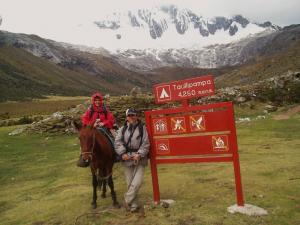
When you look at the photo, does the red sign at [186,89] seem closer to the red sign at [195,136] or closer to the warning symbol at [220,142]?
the red sign at [195,136]

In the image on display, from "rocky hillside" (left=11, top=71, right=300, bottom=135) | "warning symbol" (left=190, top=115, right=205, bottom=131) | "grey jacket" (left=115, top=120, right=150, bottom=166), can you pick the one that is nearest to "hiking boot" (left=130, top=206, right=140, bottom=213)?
"grey jacket" (left=115, top=120, right=150, bottom=166)

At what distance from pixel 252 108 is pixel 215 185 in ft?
94.8

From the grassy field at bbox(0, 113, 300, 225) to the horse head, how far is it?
176cm

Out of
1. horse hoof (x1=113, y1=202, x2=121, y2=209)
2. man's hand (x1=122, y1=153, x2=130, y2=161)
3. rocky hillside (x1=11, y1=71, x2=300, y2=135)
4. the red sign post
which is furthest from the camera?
rocky hillside (x1=11, y1=71, x2=300, y2=135)

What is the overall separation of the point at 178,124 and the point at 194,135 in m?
0.52

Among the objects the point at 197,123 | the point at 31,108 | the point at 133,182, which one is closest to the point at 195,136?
the point at 197,123

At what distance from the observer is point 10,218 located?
1315 cm

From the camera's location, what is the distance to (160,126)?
12.1m

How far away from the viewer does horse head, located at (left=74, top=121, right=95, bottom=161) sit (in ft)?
37.3

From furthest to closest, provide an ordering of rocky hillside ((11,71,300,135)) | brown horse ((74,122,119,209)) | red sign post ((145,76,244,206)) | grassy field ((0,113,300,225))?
rocky hillside ((11,71,300,135))
brown horse ((74,122,119,209))
grassy field ((0,113,300,225))
red sign post ((145,76,244,206))

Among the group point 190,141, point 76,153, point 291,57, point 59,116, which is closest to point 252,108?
point 59,116

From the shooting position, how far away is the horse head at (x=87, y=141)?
11369 mm

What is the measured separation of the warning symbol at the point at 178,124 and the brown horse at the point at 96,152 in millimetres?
2026

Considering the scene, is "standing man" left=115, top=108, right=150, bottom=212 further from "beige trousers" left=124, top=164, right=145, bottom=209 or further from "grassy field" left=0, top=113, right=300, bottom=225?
"grassy field" left=0, top=113, right=300, bottom=225
